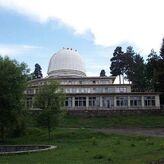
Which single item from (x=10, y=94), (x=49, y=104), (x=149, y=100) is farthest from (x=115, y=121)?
(x=10, y=94)

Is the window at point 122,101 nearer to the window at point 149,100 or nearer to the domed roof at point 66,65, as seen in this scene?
the window at point 149,100

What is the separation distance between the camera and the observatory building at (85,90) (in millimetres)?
80188

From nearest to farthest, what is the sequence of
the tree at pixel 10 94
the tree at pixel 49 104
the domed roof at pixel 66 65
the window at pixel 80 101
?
the tree at pixel 10 94 → the tree at pixel 49 104 → the window at pixel 80 101 → the domed roof at pixel 66 65

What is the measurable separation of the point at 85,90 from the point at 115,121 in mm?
21563

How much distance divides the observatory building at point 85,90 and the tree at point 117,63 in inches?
525

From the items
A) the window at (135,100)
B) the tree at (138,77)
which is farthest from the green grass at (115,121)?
the tree at (138,77)

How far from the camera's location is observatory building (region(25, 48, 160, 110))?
3157 inches

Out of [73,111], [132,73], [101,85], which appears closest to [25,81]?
[73,111]

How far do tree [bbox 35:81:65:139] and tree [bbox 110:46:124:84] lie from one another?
62.7 meters

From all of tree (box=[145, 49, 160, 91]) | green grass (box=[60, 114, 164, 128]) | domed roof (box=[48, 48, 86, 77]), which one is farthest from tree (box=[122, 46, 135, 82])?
green grass (box=[60, 114, 164, 128])

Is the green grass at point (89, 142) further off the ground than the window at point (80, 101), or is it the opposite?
the window at point (80, 101)

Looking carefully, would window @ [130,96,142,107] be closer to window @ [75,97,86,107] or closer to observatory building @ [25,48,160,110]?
observatory building @ [25,48,160,110]

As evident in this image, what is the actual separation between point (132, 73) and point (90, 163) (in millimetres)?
87316

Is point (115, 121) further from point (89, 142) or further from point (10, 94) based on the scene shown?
point (89, 142)
